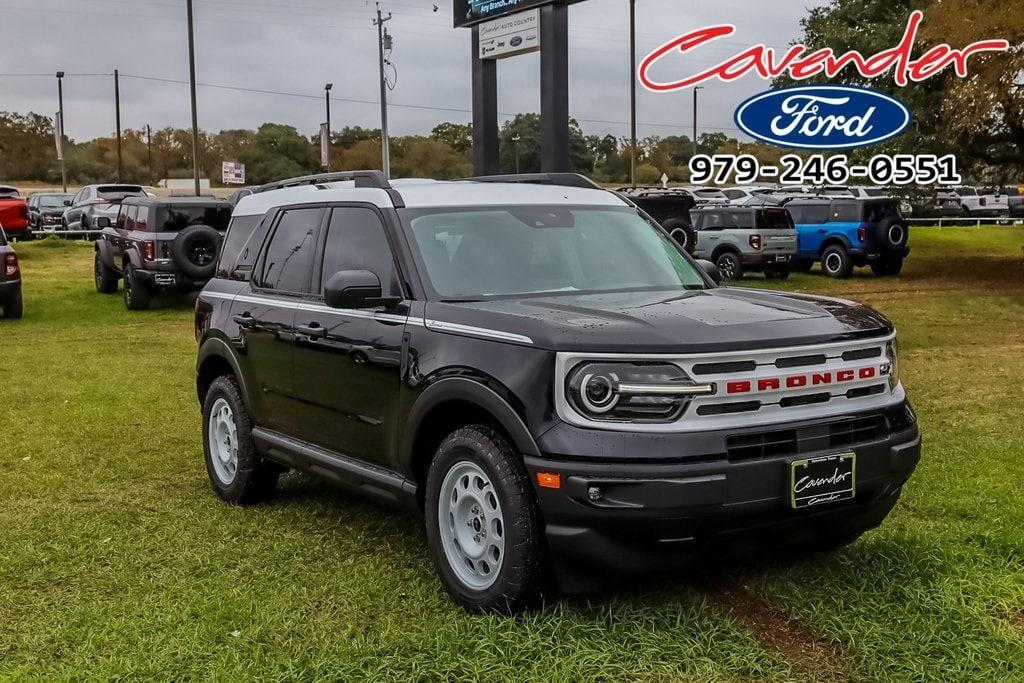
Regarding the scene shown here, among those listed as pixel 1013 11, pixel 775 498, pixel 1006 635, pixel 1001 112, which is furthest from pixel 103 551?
pixel 1001 112

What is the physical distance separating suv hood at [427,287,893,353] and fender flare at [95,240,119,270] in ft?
55.3

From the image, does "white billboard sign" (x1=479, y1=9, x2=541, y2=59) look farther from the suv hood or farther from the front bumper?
the front bumper

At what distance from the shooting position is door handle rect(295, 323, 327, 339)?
5516mm

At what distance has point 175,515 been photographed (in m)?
6.33

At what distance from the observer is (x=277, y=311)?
597 centimetres

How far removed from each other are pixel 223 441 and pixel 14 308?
12.2 metres

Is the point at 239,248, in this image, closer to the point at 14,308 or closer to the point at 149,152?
the point at 14,308

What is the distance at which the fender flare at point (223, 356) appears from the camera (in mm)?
6363

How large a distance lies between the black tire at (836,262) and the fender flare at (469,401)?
828 inches

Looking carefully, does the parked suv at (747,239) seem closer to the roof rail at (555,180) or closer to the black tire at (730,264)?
the black tire at (730,264)

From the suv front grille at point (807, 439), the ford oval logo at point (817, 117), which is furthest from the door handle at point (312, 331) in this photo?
the ford oval logo at point (817, 117)

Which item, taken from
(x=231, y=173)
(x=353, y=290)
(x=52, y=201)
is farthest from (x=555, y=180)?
(x=231, y=173)

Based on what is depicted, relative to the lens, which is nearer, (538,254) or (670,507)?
(670,507)

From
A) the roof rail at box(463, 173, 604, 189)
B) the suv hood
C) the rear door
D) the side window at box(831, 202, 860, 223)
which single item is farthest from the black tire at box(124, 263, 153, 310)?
the suv hood
